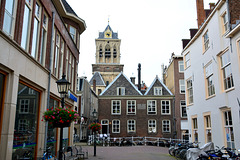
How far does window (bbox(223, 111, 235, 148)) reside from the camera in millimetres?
11564

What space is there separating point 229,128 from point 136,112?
78.9 feet

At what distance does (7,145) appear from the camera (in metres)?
7.72

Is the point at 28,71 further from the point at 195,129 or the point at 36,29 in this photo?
the point at 195,129

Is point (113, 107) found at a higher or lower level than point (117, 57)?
lower

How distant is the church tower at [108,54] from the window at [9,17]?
6449cm

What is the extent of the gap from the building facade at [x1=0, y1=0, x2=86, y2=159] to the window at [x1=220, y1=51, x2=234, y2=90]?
9192 millimetres

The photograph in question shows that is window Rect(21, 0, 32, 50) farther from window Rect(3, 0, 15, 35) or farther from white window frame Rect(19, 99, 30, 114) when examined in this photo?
white window frame Rect(19, 99, 30, 114)

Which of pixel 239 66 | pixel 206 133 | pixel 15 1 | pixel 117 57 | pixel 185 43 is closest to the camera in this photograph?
pixel 15 1

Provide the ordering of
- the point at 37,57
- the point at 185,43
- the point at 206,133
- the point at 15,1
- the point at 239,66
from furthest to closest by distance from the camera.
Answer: the point at 185,43
the point at 206,133
the point at 37,57
the point at 239,66
the point at 15,1

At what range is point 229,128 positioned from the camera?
11.7 meters

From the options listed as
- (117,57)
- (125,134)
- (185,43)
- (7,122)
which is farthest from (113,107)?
(117,57)

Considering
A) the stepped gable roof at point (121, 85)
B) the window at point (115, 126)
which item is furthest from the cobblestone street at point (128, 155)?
the stepped gable roof at point (121, 85)

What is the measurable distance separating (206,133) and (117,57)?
209 feet

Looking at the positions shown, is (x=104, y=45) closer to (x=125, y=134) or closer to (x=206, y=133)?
(x=125, y=134)
